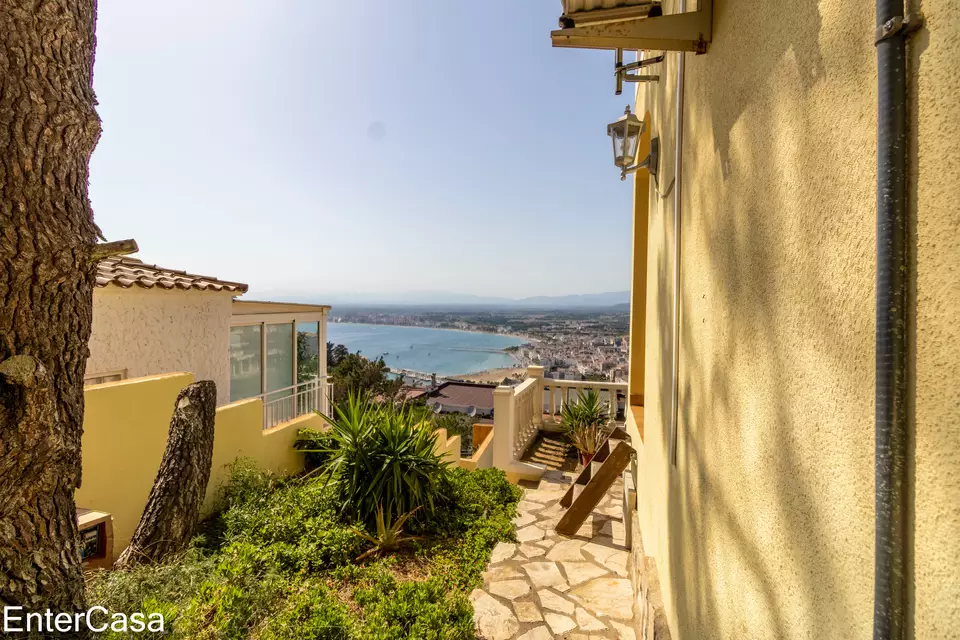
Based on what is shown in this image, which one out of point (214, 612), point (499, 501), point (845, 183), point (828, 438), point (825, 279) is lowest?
point (499, 501)

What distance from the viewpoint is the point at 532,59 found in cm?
756

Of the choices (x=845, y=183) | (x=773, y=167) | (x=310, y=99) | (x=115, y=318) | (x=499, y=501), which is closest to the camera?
(x=845, y=183)

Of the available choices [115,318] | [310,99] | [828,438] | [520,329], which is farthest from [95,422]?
[520,329]

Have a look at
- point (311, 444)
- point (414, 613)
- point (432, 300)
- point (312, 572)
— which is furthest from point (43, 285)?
point (432, 300)

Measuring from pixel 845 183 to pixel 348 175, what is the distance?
44.8 feet

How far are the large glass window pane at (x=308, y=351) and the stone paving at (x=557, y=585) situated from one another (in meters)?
6.88

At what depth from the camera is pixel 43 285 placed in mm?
2084

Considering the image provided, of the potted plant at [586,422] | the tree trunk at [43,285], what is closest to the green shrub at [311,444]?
the potted plant at [586,422]

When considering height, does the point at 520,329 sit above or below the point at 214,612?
above

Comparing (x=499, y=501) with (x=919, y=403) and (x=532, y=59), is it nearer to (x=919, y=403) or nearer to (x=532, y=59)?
(x=919, y=403)

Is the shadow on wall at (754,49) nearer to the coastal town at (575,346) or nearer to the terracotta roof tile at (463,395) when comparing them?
the coastal town at (575,346)

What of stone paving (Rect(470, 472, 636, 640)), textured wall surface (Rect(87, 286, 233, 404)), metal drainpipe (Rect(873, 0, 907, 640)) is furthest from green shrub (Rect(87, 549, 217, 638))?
textured wall surface (Rect(87, 286, 233, 404))

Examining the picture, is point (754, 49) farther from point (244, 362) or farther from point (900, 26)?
point (244, 362)

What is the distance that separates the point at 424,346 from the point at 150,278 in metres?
19.7
